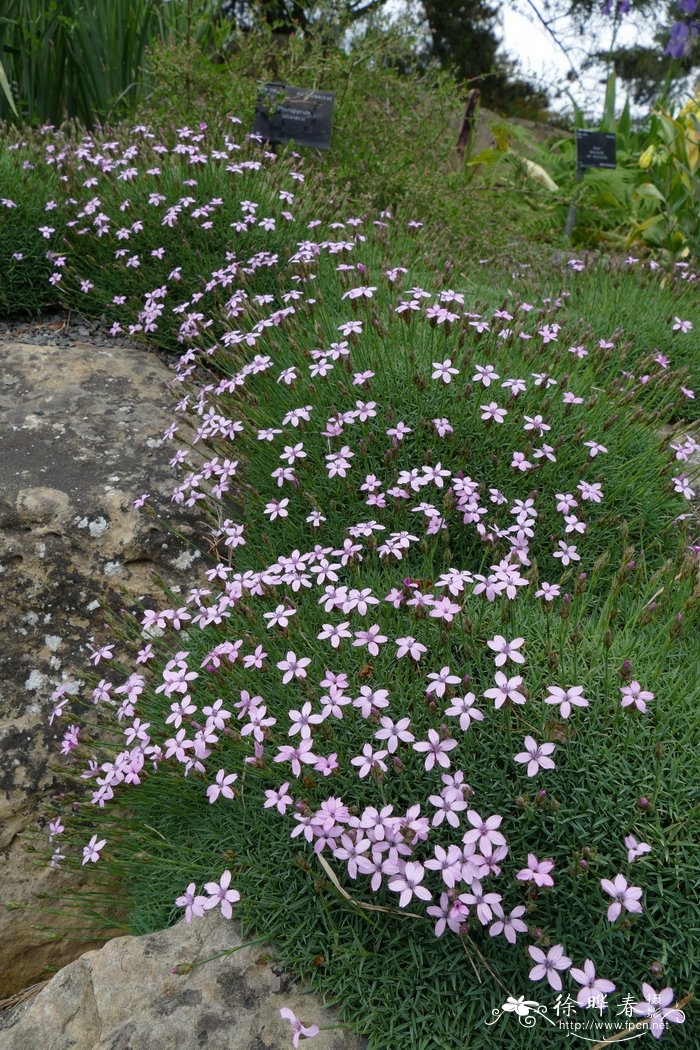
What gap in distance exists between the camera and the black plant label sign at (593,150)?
707cm

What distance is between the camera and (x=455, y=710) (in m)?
2.00

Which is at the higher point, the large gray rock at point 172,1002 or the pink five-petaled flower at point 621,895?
the pink five-petaled flower at point 621,895

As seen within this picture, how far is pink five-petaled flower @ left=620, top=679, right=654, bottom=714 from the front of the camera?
200 cm

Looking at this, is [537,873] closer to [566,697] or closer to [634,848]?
[634,848]

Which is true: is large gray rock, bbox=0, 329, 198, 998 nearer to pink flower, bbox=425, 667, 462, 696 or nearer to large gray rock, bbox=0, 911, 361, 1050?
large gray rock, bbox=0, 911, 361, 1050

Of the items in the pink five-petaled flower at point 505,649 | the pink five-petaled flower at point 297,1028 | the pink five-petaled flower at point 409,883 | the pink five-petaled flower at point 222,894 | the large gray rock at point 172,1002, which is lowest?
the large gray rock at point 172,1002

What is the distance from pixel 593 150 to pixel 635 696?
647cm

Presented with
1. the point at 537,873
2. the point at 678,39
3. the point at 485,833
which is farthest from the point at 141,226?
the point at 678,39

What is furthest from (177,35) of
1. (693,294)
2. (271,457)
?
(271,457)

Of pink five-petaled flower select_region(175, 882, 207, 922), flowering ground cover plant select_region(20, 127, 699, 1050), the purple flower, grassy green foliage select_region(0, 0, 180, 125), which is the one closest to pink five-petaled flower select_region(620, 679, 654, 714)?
flowering ground cover plant select_region(20, 127, 699, 1050)

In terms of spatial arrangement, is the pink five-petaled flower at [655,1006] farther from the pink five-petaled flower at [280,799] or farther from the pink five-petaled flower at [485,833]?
the pink five-petaled flower at [280,799]

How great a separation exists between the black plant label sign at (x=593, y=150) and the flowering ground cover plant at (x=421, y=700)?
165 inches

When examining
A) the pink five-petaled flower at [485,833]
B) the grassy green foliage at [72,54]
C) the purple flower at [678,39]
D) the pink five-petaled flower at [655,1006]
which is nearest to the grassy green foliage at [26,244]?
the grassy green foliage at [72,54]

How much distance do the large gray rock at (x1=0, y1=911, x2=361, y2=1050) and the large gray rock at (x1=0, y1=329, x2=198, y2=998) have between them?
0.34 meters
